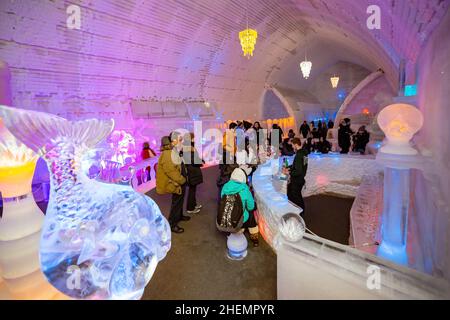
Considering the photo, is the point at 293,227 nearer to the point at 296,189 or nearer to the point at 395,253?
the point at 395,253

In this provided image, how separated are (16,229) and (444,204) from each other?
323 centimetres

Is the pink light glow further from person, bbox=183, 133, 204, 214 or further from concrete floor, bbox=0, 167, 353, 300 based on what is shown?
person, bbox=183, 133, 204, 214

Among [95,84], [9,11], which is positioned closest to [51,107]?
[95,84]

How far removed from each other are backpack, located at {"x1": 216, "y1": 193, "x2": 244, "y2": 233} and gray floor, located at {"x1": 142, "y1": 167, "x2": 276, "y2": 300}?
0.53m

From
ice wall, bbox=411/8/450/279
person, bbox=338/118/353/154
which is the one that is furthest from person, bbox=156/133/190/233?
person, bbox=338/118/353/154

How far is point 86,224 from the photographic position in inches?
68.0

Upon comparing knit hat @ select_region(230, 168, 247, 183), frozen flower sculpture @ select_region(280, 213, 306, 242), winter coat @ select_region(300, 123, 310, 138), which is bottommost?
frozen flower sculpture @ select_region(280, 213, 306, 242)

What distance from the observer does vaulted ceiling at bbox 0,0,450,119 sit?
5168 millimetres

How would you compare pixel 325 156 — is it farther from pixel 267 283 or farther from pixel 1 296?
pixel 1 296

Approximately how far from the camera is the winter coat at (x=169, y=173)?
419 cm

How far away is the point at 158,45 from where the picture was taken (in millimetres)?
8469

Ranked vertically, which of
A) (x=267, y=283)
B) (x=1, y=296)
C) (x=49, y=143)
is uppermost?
(x=49, y=143)

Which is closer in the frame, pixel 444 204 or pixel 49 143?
pixel 49 143

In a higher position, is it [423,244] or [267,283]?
[423,244]
